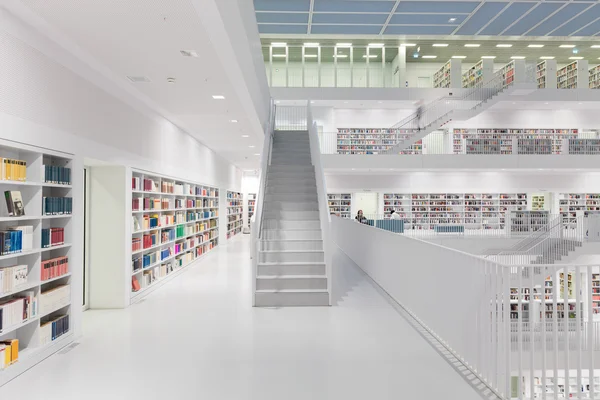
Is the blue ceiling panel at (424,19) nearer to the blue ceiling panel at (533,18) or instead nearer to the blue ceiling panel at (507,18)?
the blue ceiling panel at (507,18)

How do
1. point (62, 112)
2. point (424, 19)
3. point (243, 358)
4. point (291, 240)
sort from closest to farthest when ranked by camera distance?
point (243, 358) → point (62, 112) → point (291, 240) → point (424, 19)

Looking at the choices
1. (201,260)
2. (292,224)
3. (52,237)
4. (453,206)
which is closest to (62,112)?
(52,237)

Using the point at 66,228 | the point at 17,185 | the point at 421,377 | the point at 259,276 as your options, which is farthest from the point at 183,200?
the point at 421,377

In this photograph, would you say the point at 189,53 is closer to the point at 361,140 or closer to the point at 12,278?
the point at 12,278

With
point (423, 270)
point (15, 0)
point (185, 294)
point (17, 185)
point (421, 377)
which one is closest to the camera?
point (15, 0)

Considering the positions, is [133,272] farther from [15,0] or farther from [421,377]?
[421,377]

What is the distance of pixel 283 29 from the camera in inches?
697

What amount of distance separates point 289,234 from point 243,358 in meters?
3.58

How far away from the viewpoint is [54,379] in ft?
12.1

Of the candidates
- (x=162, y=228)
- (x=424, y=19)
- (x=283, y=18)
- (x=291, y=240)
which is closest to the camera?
(x=291, y=240)

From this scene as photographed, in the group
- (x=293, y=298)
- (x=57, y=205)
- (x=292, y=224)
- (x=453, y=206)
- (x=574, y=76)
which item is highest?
(x=574, y=76)

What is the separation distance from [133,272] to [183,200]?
365cm

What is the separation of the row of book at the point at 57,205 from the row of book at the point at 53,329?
115 cm

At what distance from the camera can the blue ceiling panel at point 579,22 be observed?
1555cm
